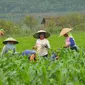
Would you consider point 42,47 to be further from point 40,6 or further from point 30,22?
point 40,6

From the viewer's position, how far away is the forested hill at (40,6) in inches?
4040

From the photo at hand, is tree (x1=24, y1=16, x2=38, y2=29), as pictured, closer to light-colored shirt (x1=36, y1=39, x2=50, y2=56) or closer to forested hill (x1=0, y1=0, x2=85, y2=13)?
forested hill (x1=0, y1=0, x2=85, y2=13)

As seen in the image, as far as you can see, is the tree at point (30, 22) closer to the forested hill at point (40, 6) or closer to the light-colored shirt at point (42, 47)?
the forested hill at point (40, 6)

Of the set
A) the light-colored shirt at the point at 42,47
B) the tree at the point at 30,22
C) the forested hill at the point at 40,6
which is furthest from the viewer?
the forested hill at the point at 40,6

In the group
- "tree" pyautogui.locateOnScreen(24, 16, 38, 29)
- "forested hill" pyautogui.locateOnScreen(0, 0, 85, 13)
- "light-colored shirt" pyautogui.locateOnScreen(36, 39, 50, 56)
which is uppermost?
"light-colored shirt" pyautogui.locateOnScreen(36, 39, 50, 56)

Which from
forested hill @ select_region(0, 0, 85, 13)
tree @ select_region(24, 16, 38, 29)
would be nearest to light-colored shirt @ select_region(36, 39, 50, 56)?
tree @ select_region(24, 16, 38, 29)

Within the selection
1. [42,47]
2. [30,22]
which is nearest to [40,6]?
[30,22]

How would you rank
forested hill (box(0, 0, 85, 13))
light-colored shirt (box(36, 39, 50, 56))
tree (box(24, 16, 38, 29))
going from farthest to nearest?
forested hill (box(0, 0, 85, 13))
tree (box(24, 16, 38, 29))
light-colored shirt (box(36, 39, 50, 56))

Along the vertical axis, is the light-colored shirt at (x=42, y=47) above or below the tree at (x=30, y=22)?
above

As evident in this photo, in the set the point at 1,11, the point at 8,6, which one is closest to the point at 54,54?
the point at 1,11

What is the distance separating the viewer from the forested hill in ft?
337

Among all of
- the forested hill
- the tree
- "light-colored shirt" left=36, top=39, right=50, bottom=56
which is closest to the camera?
"light-colored shirt" left=36, top=39, right=50, bottom=56

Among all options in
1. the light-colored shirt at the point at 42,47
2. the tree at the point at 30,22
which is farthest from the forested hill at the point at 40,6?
the light-colored shirt at the point at 42,47

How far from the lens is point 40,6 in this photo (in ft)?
355
